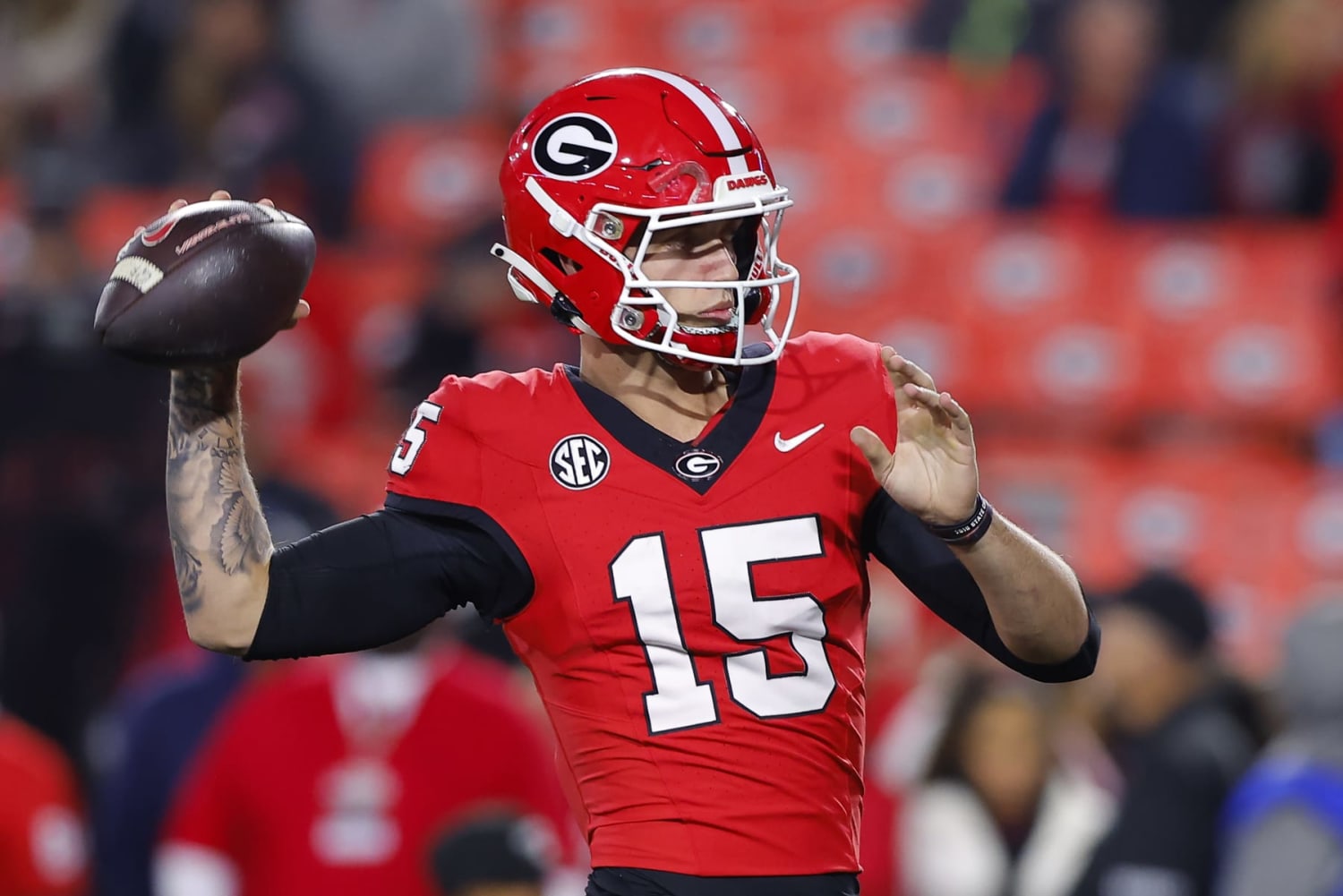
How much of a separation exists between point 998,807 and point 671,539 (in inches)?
116

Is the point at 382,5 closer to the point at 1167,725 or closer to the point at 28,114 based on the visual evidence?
the point at 28,114

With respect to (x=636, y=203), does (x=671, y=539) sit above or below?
below

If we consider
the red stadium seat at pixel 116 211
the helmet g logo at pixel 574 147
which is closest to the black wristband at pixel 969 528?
the helmet g logo at pixel 574 147

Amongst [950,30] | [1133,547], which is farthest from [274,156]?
[1133,547]

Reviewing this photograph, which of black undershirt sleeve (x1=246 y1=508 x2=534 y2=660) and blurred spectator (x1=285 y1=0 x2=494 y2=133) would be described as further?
blurred spectator (x1=285 y1=0 x2=494 y2=133)

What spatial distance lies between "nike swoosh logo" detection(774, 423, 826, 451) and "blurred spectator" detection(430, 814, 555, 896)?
2.05m

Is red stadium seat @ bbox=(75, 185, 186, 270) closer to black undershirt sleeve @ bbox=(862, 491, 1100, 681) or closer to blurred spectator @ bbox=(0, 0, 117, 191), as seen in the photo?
blurred spectator @ bbox=(0, 0, 117, 191)

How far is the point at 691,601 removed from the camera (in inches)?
107

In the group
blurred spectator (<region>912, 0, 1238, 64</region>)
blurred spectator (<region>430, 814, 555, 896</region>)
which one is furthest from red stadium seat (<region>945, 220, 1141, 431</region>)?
blurred spectator (<region>430, 814, 555, 896</region>)

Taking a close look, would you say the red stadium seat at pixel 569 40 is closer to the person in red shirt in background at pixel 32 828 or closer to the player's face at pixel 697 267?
the person in red shirt in background at pixel 32 828

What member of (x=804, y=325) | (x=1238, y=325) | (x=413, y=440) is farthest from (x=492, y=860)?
(x=1238, y=325)

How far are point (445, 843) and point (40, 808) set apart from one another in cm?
115

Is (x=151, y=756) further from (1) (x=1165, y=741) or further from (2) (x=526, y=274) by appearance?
(2) (x=526, y=274)

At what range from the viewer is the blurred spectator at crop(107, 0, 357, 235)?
30.4ft
